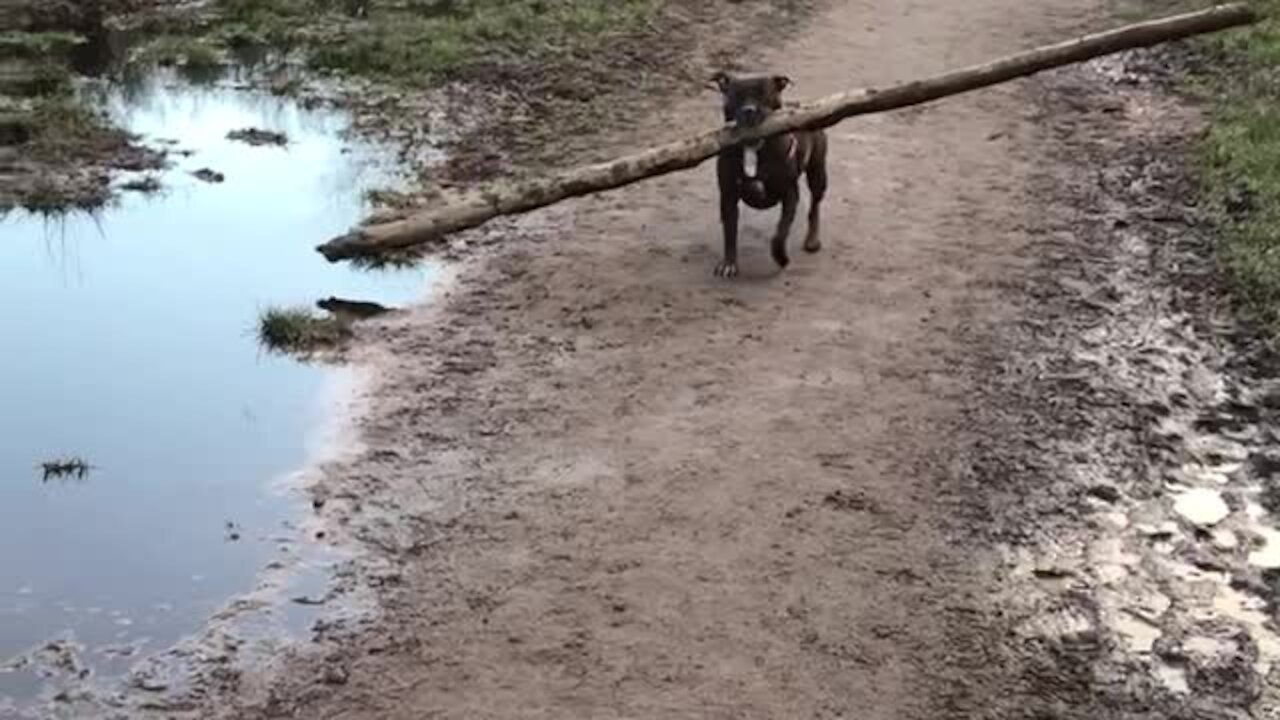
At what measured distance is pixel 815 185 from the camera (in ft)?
35.2

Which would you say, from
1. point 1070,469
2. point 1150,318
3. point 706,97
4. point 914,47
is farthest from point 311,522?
point 914,47

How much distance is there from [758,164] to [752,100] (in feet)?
1.79

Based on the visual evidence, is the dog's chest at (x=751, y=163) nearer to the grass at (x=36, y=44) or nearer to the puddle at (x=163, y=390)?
the puddle at (x=163, y=390)

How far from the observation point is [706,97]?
580 inches

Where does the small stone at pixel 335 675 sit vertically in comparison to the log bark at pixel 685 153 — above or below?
below

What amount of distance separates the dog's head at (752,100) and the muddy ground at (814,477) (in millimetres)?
989

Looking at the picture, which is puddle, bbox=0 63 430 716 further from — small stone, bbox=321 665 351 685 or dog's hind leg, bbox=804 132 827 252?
dog's hind leg, bbox=804 132 827 252

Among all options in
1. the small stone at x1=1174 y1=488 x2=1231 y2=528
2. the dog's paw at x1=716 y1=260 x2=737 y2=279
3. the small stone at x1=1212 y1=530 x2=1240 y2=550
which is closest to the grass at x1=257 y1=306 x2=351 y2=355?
the dog's paw at x1=716 y1=260 x2=737 y2=279

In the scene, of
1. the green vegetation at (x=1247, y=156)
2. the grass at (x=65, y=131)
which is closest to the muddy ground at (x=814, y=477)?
the green vegetation at (x=1247, y=156)

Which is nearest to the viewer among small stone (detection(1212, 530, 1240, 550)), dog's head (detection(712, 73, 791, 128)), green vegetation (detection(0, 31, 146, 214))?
small stone (detection(1212, 530, 1240, 550))

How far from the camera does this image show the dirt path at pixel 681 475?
6129 mm

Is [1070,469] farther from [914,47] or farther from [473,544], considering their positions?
[914,47]

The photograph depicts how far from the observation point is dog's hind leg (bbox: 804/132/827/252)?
10.7 metres

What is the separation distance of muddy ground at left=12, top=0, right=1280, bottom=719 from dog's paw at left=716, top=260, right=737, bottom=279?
12 centimetres
